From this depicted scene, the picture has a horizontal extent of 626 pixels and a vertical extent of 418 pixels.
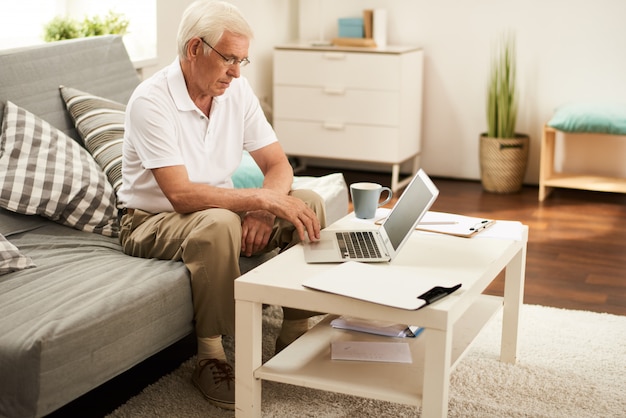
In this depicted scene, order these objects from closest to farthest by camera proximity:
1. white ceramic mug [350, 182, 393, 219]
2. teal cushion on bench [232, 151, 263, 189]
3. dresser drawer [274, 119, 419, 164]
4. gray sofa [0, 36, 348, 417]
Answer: gray sofa [0, 36, 348, 417] < white ceramic mug [350, 182, 393, 219] < teal cushion on bench [232, 151, 263, 189] < dresser drawer [274, 119, 419, 164]

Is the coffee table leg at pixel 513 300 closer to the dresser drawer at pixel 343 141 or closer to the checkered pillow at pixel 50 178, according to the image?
the checkered pillow at pixel 50 178

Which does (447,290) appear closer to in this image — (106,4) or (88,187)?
(88,187)

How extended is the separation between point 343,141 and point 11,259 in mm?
2833

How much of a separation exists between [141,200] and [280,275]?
68 cm

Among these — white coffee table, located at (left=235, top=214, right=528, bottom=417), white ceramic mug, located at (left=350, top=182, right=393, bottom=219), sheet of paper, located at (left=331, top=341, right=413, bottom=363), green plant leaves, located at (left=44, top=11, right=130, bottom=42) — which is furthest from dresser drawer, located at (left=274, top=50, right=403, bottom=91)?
sheet of paper, located at (left=331, top=341, right=413, bottom=363)

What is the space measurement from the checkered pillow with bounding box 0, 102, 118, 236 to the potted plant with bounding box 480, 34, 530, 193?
2.59 metres

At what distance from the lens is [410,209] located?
223cm

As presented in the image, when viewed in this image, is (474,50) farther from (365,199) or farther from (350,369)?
(350,369)

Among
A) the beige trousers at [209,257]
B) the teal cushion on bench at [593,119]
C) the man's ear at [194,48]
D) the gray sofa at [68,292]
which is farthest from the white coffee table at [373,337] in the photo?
the teal cushion on bench at [593,119]

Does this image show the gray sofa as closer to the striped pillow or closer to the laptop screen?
the striped pillow

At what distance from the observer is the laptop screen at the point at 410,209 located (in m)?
2.14

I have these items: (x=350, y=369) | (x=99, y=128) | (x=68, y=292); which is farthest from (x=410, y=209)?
(x=99, y=128)

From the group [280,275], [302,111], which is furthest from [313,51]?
[280,275]

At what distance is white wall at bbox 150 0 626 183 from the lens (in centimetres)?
477
